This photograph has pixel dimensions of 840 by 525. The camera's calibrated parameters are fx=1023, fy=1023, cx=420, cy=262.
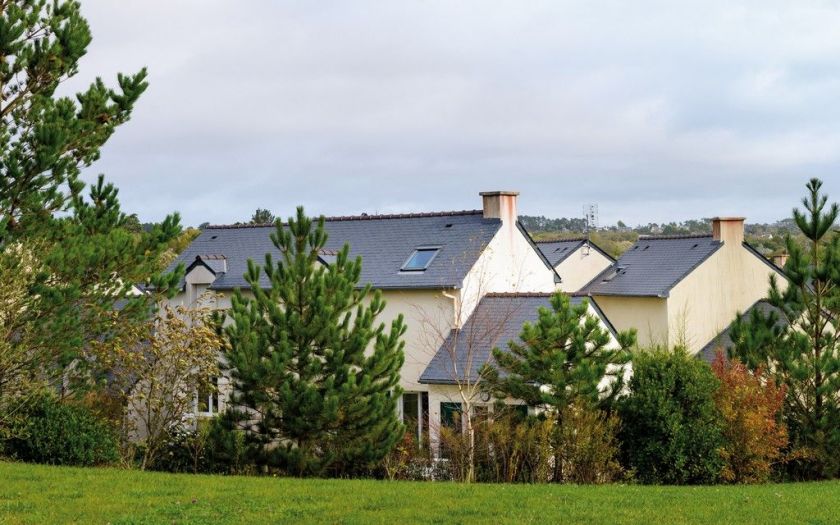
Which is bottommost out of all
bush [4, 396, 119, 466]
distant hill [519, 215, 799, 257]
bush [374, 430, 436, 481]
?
bush [374, 430, 436, 481]

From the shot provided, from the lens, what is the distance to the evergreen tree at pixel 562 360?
25.1m

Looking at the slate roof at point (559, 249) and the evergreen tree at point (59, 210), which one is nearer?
the evergreen tree at point (59, 210)

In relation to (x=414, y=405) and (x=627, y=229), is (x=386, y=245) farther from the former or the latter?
(x=627, y=229)

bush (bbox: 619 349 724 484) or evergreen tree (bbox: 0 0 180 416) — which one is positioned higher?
evergreen tree (bbox: 0 0 180 416)

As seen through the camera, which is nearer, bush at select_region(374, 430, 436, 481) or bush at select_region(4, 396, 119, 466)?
bush at select_region(4, 396, 119, 466)

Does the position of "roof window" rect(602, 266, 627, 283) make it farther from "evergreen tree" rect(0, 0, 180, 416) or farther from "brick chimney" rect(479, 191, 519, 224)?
"evergreen tree" rect(0, 0, 180, 416)

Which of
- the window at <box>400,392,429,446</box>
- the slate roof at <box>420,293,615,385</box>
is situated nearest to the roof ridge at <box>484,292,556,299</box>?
the slate roof at <box>420,293,615,385</box>

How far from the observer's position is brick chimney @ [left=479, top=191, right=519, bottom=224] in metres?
35.5

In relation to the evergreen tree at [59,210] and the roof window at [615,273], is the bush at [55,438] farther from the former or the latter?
the roof window at [615,273]

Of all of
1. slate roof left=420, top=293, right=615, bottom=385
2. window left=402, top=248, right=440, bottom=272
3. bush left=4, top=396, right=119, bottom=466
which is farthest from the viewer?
window left=402, top=248, right=440, bottom=272

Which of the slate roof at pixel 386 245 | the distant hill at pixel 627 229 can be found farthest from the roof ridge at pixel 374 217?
the distant hill at pixel 627 229

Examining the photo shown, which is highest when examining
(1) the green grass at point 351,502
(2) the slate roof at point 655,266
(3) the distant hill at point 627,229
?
(3) the distant hill at point 627,229

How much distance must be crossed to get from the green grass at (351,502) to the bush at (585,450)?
374 centimetres

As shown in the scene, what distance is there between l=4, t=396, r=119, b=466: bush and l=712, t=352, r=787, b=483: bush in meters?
14.7
